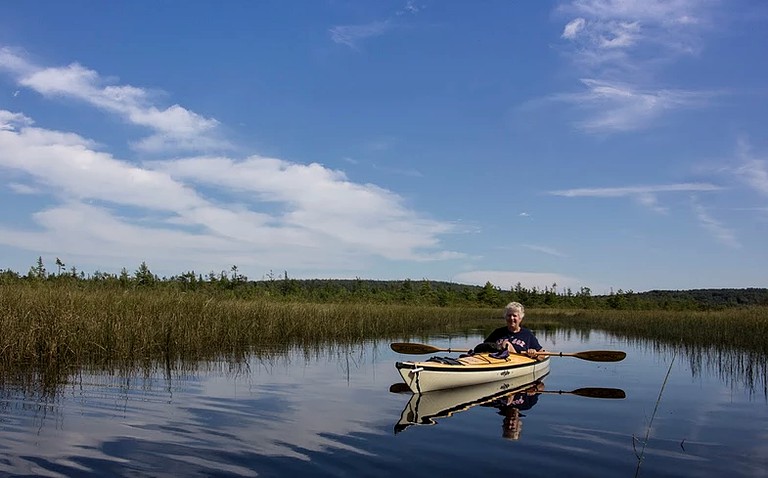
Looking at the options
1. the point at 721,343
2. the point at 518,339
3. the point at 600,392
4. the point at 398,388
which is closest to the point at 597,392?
the point at 600,392

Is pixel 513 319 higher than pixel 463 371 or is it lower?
higher

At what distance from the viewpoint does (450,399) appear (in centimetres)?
891

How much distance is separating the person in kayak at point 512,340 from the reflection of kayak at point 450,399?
1.72ft

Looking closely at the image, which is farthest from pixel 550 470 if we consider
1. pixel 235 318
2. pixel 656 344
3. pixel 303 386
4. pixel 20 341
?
pixel 656 344

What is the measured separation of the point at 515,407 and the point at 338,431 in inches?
116

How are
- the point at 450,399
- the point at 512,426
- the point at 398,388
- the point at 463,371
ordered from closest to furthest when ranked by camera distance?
1. the point at 512,426
2. the point at 450,399
3. the point at 463,371
4. the point at 398,388

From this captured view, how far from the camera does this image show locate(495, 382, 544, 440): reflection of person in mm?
7199

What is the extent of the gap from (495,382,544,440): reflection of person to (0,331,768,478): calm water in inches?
4.0

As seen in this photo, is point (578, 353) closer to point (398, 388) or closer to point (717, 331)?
point (398, 388)

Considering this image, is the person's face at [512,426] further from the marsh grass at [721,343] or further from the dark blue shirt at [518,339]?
the marsh grass at [721,343]

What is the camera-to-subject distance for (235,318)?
15945 millimetres

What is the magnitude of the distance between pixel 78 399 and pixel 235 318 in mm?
7800

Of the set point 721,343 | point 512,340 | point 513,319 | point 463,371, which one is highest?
point 513,319

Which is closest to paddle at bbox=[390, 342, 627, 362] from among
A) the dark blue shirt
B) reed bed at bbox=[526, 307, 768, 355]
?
the dark blue shirt
